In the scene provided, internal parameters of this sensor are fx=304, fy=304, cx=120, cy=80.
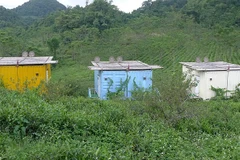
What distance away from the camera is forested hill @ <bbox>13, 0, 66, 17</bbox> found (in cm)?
6662

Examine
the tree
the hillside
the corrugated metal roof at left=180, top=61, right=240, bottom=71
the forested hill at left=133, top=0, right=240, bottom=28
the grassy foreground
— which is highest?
the hillside

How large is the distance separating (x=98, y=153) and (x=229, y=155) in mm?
2306

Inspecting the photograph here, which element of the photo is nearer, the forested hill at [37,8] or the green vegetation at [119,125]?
the green vegetation at [119,125]

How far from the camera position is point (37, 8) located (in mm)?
68438

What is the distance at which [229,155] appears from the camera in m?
5.06

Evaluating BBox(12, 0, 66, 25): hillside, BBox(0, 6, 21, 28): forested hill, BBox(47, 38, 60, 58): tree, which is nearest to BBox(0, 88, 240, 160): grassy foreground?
BBox(47, 38, 60, 58): tree

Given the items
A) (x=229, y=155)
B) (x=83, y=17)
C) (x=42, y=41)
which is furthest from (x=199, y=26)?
(x=229, y=155)

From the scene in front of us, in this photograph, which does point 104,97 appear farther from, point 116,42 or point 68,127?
point 116,42

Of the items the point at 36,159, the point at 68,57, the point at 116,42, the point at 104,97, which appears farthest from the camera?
the point at 116,42

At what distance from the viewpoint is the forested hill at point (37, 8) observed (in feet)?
219

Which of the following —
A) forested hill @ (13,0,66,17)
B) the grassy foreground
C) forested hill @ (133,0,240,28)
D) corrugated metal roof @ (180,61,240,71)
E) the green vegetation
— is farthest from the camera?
forested hill @ (13,0,66,17)

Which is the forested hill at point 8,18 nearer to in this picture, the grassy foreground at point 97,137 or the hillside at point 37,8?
the hillside at point 37,8

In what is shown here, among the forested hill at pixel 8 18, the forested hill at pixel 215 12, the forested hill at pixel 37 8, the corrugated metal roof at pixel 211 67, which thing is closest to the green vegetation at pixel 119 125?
the corrugated metal roof at pixel 211 67

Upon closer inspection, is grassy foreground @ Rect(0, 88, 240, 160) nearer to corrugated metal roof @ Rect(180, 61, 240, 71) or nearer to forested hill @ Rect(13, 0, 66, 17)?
corrugated metal roof @ Rect(180, 61, 240, 71)
